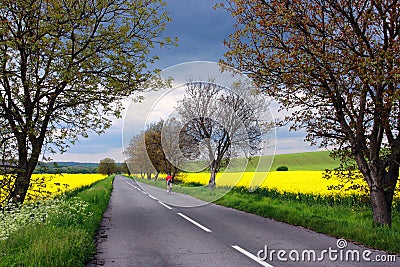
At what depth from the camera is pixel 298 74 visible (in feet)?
34.6

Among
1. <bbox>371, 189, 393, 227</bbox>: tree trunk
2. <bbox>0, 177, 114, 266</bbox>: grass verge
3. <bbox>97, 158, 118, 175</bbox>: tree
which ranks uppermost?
<bbox>97, 158, 118, 175</bbox>: tree

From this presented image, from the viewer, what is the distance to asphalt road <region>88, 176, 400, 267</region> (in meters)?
6.88

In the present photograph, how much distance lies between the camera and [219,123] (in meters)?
26.2

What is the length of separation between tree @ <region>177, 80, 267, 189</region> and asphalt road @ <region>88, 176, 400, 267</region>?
43.9ft

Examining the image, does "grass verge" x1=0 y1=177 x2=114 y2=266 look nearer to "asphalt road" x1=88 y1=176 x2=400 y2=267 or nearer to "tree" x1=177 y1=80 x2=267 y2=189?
"asphalt road" x1=88 y1=176 x2=400 y2=267

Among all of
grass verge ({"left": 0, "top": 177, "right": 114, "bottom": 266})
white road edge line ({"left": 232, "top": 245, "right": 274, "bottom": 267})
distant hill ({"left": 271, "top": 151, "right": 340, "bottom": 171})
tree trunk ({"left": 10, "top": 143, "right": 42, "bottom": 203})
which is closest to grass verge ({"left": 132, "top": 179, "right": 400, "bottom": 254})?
white road edge line ({"left": 232, "top": 245, "right": 274, "bottom": 267})

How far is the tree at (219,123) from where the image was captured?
25.3 metres

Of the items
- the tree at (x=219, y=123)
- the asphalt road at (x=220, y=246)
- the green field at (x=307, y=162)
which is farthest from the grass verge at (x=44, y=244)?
the green field at (x=307, y=162)

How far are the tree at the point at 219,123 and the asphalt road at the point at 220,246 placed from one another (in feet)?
43.9

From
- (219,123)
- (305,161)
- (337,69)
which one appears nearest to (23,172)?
(337,69)

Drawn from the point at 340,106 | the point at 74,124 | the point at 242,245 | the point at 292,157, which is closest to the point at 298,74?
the point at 340,106

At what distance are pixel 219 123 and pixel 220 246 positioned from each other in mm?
18323

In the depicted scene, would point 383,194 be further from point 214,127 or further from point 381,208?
point 214,127

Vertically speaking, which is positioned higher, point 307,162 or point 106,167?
point 307,162
